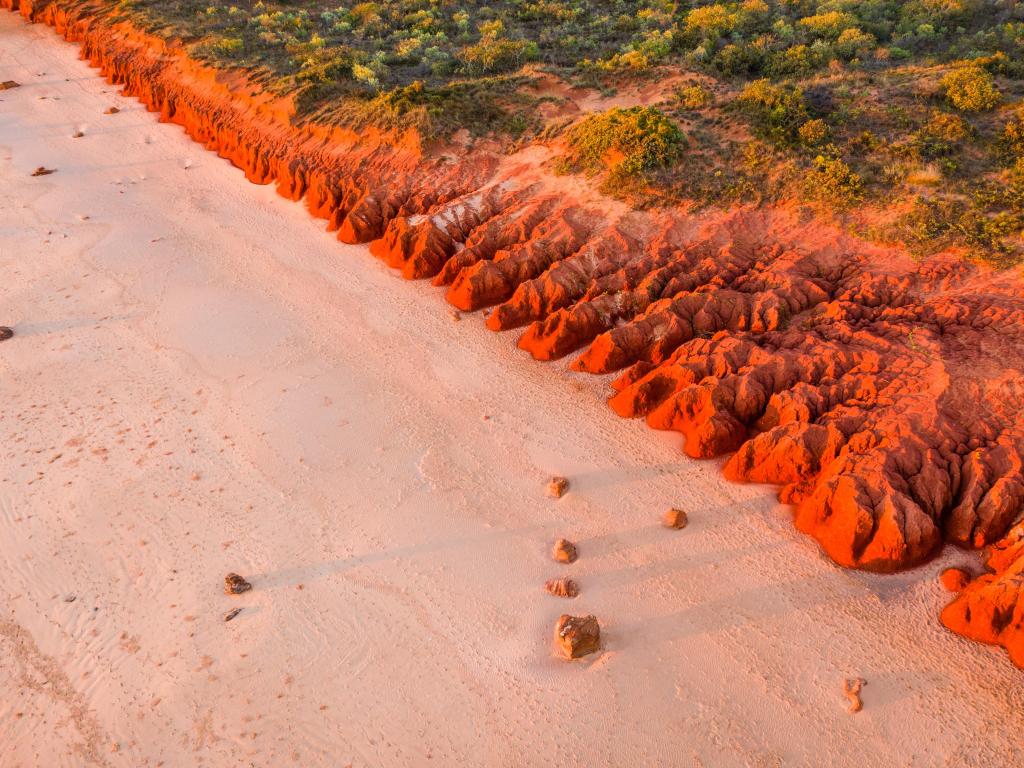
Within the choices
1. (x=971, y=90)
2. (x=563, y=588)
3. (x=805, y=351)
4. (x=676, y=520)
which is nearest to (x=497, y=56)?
(x=971, y=90)

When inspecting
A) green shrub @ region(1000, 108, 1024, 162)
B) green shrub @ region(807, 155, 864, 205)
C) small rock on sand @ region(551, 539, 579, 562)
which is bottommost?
small rock on sand @ region(551, 539, 579, 562)

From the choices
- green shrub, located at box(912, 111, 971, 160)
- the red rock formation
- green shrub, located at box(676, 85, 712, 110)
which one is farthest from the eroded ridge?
green shrub, located at box(676, 85, 712, 110)

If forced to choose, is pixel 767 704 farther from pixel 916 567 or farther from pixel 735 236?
pixel 735 236

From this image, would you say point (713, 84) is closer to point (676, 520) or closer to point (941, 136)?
point (941, 136)

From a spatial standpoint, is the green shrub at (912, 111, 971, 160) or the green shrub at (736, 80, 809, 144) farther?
the green shrub at (736, 80, 809, 144)

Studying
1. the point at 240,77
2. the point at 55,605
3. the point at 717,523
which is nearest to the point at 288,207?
the point at 240,77

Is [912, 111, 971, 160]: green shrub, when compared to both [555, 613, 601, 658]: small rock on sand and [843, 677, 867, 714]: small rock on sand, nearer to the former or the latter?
[843, 677, 867, 714]: small rock on sand
